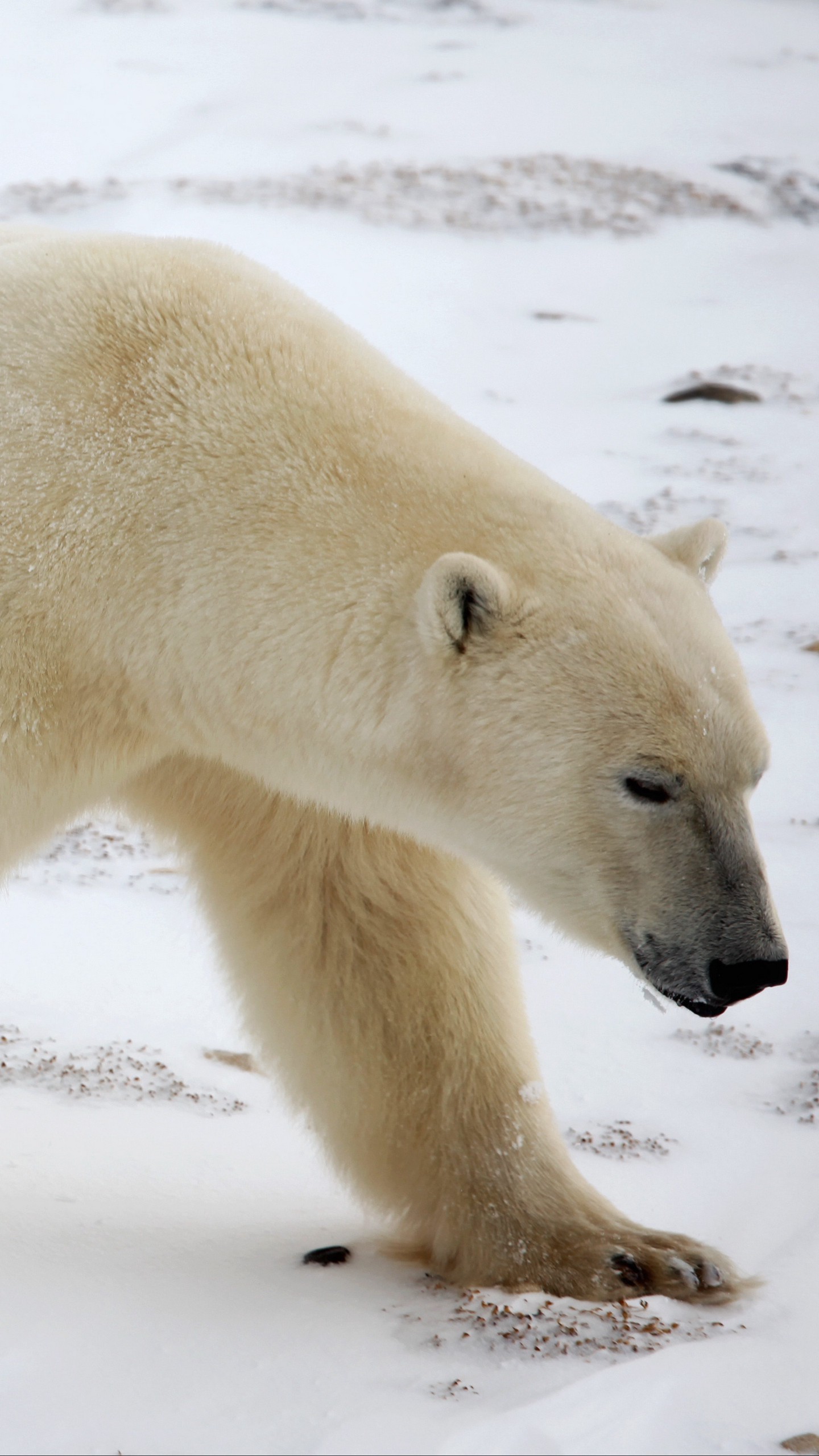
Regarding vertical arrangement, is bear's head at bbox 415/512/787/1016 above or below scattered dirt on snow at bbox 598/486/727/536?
above

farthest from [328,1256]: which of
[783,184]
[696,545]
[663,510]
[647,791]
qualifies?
[783,184]

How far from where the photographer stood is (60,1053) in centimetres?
335

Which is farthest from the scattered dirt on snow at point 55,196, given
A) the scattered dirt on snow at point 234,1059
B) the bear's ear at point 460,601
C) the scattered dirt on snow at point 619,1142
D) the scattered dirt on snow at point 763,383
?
the bear's ear at point 460,601

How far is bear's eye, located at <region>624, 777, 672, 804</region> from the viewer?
2236 millimetres

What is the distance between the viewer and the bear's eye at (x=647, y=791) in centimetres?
224

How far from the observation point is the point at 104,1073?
3275 mm

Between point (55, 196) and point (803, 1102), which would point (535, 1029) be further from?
point (55, 196)

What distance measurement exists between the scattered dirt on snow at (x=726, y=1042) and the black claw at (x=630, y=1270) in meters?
0.90

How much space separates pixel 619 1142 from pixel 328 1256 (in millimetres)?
700

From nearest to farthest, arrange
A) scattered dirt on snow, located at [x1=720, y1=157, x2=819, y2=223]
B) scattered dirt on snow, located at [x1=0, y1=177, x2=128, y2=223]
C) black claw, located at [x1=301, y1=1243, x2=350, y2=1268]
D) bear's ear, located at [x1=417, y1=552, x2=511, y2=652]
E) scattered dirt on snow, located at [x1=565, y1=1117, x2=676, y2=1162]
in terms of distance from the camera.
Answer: bear's ear, located at [x1=417, y1=552, x2=511, y2=652] → black claw, located at [x1=301, y1=1243, x2=350, y2=1268] → scattered dirt on snow, located at [x1=565, y1=1117, x2=676, y2=1162] → scattered dirt on snow, located at [x1=0, y1=177, x2=128, y2=223] → scattered dirt on snow, located at [x1=720, y1=157, x2=819, y2=223]

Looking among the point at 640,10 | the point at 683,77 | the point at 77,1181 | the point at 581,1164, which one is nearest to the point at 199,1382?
the point at 77,1181

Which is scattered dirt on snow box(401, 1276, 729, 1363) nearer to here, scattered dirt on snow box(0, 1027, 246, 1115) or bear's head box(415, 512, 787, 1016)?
bear's head box(415, 512, 787, 1016)

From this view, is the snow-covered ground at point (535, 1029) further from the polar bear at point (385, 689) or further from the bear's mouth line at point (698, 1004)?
the bear's mouth line at point (698, 1004)

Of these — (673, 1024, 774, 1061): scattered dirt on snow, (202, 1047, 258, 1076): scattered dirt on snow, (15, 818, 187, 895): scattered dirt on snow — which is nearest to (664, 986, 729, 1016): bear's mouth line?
(673, 1024, 774, 1061): scattered dirt on snow
